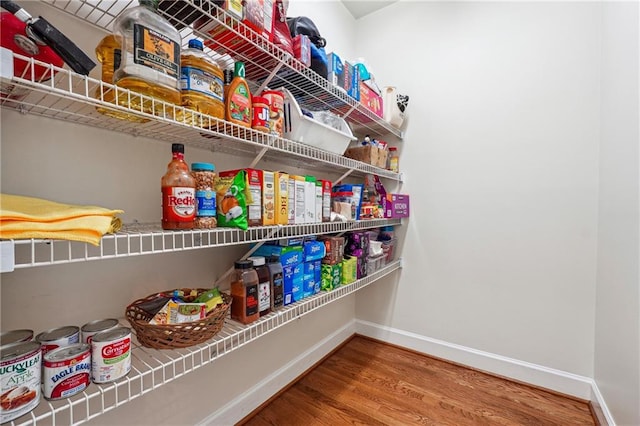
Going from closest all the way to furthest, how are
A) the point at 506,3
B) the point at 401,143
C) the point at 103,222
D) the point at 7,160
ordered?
1. the point at 103,222
2. the point at 7,160
3. the point at 506,3
4. the point at 401,143

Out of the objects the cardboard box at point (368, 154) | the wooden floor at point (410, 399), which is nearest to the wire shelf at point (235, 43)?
the cardboard box at point (368, 154)

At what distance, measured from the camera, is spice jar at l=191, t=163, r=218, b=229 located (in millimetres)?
798

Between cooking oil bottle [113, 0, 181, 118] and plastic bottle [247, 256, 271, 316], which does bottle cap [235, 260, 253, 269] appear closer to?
plastic bottle [247, 256, 271, 316]

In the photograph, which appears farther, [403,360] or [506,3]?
[403,360]

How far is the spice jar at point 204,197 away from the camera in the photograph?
0.80 metres

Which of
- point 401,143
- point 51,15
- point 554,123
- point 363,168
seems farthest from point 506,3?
point 51,15

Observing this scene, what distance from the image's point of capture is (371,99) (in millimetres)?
1698

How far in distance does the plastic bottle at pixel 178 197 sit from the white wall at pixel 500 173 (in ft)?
5.35

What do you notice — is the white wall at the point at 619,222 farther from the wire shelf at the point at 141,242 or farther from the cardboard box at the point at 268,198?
the cardboard box at the point at 268,198

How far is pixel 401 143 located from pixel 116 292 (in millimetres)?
1878

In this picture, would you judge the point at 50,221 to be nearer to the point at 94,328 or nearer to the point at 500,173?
the point at 94,328

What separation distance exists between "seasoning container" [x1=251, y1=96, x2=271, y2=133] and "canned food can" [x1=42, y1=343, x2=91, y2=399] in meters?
0.77

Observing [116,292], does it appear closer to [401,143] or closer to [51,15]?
[51,15]

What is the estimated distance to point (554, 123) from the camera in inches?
60.9
